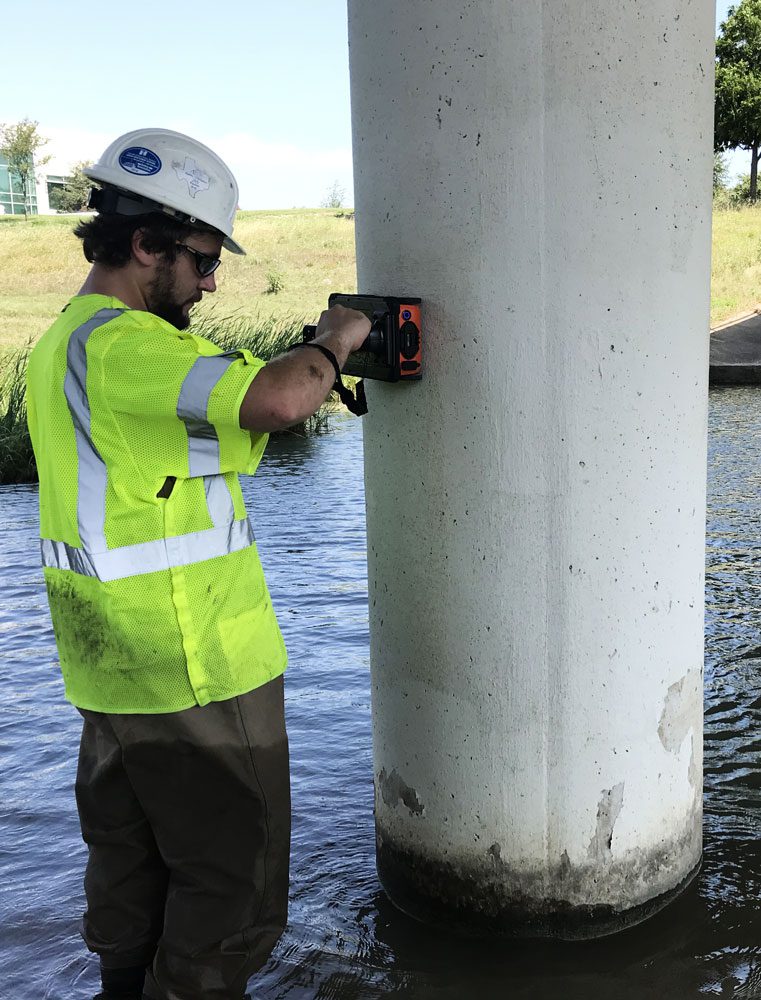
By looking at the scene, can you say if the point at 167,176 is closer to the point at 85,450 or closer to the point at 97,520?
the point at 85,450

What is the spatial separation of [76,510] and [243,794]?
0.78 m

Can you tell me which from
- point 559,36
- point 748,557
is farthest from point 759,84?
point 559,36

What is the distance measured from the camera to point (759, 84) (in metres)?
39.7

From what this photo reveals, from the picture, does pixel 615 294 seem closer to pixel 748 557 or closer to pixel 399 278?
pixel 399 278

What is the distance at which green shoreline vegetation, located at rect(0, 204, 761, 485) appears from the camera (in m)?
14.8

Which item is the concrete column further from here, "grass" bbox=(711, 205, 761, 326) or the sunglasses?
"grass" bbox=(711, 205, 761, 326)

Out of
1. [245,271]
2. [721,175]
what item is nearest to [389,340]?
[245,271]

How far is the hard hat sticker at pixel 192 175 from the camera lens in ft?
8.77

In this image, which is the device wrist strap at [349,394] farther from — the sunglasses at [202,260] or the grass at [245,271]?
the grass at [245,271]

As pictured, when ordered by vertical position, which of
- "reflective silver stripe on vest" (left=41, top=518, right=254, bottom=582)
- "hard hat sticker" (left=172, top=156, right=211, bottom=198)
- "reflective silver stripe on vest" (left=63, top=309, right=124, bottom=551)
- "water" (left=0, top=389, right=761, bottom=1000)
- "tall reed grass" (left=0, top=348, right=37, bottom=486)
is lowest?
"water" (left=0, top=389, right=761, bottom=1000)

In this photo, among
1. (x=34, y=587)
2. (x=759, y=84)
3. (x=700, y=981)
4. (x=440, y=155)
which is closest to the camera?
(x=440, y=155)

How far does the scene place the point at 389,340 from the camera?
2998 millimetres

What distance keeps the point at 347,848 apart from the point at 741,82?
40697 millimetres

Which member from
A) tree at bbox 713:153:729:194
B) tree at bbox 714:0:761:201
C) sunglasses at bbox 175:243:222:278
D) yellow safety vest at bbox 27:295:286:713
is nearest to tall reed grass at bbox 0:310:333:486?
sunglasses at bbox 175:243:222:278
